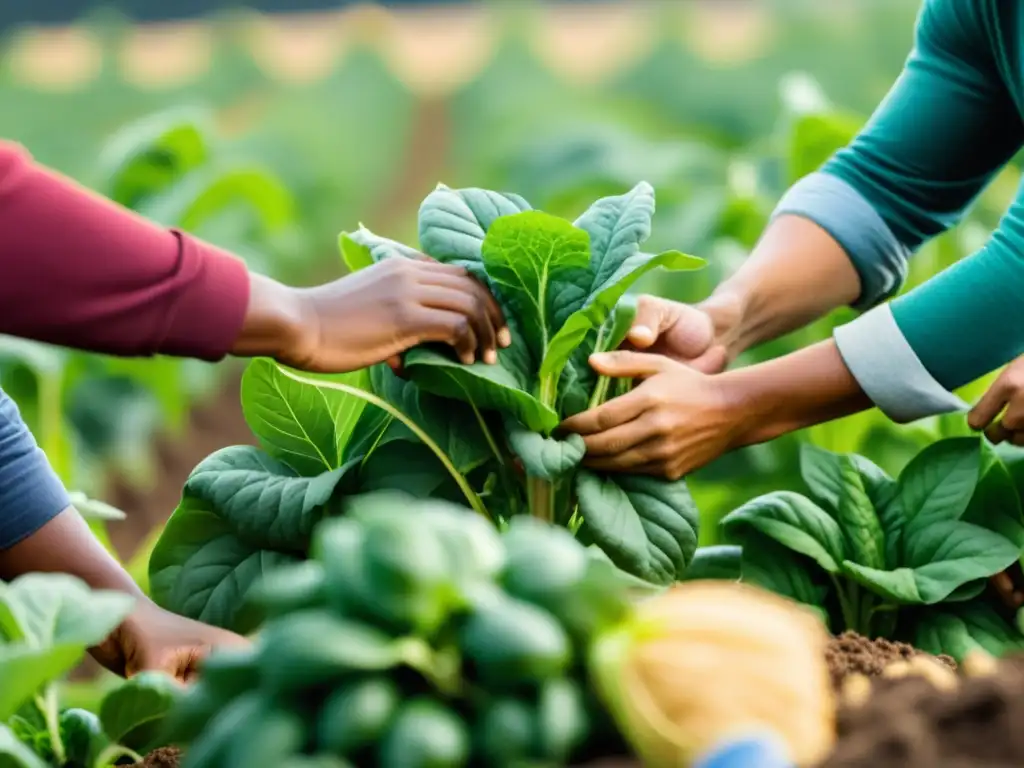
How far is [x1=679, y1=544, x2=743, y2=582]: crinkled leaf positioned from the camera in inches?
66.5

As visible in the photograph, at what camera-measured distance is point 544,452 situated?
1.42 m

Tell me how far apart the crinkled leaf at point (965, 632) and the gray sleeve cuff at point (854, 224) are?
0.52 metres

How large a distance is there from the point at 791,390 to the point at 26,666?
89 cm

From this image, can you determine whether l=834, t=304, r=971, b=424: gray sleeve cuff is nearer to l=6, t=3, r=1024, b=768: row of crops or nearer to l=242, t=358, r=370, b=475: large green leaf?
l=6, t=3, r=1024, b=768: row of crops

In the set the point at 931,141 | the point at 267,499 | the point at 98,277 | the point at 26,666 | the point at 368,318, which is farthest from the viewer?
the point at 931,141

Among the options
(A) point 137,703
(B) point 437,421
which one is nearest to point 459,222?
(B) point 437,421

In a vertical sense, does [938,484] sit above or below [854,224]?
below

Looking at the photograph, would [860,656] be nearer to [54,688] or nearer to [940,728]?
[940,728]

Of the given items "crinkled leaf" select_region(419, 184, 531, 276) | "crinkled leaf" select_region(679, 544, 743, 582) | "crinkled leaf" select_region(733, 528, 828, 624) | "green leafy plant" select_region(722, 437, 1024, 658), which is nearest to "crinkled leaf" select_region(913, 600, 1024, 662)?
"green leafy plant" select_region(722, 437, 1024, 658)

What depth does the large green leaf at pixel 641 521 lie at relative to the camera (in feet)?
4.66

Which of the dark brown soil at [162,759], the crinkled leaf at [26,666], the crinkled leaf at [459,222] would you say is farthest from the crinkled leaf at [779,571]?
the crinkled leaf at [26,666]

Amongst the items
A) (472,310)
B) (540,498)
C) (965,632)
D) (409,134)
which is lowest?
(409,134)

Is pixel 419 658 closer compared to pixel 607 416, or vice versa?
pixel 419 658

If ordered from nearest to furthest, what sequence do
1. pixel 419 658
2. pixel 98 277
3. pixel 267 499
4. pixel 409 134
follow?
pixel 419 658
pixel 98 277
pixel 267 499
pixel 409 134
